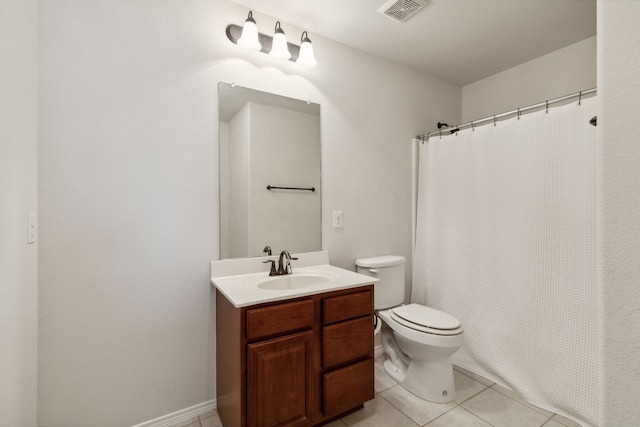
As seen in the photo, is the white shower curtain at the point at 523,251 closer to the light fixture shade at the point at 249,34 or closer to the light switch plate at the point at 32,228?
the light fixture shade at the point at 249,34

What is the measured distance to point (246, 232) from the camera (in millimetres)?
1783

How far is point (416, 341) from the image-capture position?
1.79 m

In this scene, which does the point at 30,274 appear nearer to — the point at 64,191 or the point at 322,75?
the point at 64,191

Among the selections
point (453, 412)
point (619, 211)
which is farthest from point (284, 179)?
point (453, 412)

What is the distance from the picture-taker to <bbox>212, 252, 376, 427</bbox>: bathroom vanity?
1.28 m

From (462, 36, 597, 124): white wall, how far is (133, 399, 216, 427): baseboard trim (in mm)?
3178

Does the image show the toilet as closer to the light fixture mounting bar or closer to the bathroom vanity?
the bathroom vanity

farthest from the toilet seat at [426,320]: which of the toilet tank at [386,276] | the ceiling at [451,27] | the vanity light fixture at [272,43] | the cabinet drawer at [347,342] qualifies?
the ceiling at [451,27]

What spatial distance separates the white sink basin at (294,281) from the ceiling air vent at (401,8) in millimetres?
1680

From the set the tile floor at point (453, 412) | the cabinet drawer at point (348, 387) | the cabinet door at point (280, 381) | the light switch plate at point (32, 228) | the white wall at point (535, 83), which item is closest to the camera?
the light switch plate at point (32, 228)

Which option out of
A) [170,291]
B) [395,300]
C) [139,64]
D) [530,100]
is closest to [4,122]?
[139,64]

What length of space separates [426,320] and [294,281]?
882mm

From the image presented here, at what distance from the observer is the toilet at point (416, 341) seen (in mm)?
1746

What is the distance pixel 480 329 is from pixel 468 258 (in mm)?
512
